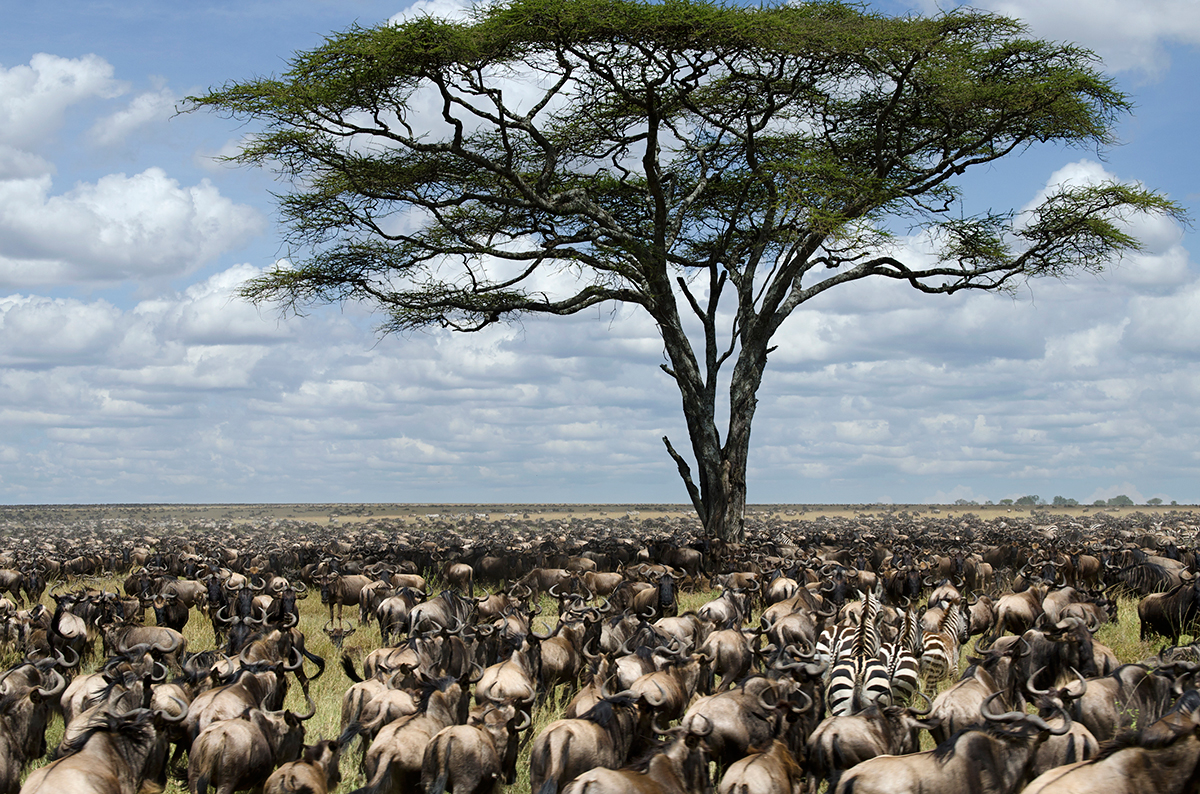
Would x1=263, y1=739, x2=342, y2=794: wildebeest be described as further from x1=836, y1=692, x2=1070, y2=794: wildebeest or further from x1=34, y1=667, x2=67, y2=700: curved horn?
x1=836, y1=692, x2=1070, y2=794: wildebeest

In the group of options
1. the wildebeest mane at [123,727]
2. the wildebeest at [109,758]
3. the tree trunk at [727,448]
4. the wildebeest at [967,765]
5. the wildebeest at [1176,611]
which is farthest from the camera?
the tree trunk at [727,448]

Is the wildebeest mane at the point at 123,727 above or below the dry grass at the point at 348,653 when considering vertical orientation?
above

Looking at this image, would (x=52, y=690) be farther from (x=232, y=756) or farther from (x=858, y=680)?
(x=858, y=680)

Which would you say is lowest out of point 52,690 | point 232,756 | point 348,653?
point 348,653

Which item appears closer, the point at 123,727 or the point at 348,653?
the point at 123,727

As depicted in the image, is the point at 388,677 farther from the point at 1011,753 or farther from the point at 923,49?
the point at 923,49

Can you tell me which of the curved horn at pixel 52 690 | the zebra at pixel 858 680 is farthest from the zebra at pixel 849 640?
the curved horn at pixel 52 690

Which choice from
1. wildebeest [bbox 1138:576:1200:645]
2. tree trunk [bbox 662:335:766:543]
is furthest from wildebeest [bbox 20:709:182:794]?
tree trunk [bbox 662:335:766:543]

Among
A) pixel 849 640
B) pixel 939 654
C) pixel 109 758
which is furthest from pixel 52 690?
pixel 939 654

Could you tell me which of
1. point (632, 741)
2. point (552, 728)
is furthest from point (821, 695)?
point (552, 728)

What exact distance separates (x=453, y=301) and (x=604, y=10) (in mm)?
8256

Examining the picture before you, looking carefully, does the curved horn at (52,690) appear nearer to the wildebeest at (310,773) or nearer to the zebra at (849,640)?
the wildebeest at (310,773)

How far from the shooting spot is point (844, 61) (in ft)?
72.2

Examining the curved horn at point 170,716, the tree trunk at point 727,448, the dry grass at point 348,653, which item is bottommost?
the dry grass at point 348,653
